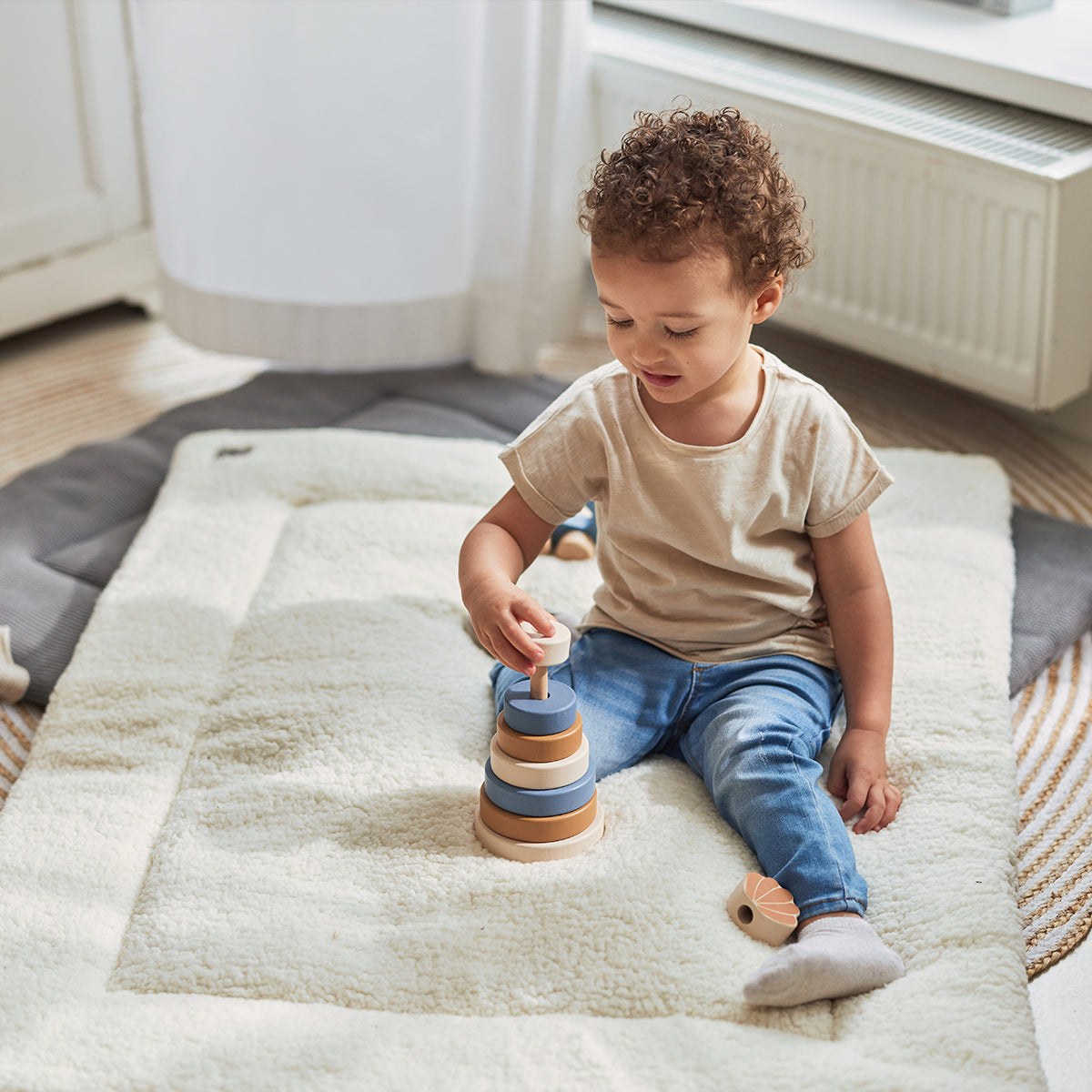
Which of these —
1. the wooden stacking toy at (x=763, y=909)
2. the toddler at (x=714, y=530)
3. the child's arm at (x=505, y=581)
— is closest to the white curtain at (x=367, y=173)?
the toddler at (x=714, y=530)

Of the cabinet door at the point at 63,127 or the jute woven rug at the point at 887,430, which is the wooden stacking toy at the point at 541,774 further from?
the cabinet door at the point at 63,127

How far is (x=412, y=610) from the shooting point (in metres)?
1.32

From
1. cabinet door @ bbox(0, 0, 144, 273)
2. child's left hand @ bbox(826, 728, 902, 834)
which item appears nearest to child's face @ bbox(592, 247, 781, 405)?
child's left hand @ bbox(826, 728, 902, 834)

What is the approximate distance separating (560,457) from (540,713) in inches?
9.0

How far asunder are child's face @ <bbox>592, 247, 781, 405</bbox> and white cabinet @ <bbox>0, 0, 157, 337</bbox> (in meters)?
1.24

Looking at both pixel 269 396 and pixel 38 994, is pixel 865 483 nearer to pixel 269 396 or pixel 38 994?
pixel 38 994

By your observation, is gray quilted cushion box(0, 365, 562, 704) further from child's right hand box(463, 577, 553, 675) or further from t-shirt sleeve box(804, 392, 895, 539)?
t-shirt sleeve box(804, 392, 895, 539)

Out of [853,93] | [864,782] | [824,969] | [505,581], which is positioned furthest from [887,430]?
[824,969]

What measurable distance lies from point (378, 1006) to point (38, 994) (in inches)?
9.2

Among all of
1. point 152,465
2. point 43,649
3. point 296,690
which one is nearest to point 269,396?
point 152,465

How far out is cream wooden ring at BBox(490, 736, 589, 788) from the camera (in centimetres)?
99

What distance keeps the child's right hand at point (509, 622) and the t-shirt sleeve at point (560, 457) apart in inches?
4.2

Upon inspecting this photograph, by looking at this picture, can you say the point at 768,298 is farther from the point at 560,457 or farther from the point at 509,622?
the point at 509,622

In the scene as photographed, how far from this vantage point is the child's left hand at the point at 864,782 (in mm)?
1074
